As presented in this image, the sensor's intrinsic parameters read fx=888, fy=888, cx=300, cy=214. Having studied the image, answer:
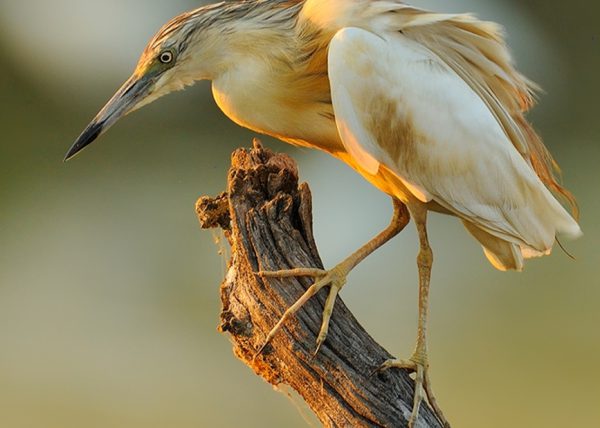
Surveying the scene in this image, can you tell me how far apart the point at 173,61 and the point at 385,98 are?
1.17 feet

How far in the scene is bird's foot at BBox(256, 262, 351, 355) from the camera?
132 cm

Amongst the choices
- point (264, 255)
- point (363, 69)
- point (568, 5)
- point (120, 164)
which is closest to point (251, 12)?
point (363, 69)

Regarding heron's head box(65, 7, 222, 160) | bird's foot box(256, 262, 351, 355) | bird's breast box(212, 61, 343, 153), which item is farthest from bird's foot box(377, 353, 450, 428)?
heron's head box(65, 7, 222, 160)

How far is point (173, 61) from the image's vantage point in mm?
1452

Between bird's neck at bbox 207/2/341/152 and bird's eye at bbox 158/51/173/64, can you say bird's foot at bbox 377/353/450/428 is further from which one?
bird's eye at bbox 158/51/173/64

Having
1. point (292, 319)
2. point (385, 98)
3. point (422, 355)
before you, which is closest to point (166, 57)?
point (385, 98)

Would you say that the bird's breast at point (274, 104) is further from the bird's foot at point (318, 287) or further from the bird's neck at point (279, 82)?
the bird's foot at point (318, 287)

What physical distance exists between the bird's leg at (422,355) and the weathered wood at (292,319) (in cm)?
1

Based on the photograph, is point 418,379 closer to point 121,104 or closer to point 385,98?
point 385,98

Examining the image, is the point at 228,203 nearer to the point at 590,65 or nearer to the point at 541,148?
the point at 541,148

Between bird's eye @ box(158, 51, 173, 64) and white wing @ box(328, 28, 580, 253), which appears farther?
bird's eye @ box(158, 51, 173, 64)

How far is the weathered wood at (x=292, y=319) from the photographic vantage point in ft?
4.36

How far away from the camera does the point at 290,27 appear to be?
4.84ft

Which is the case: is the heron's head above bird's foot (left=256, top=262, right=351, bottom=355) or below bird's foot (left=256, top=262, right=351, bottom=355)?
above
